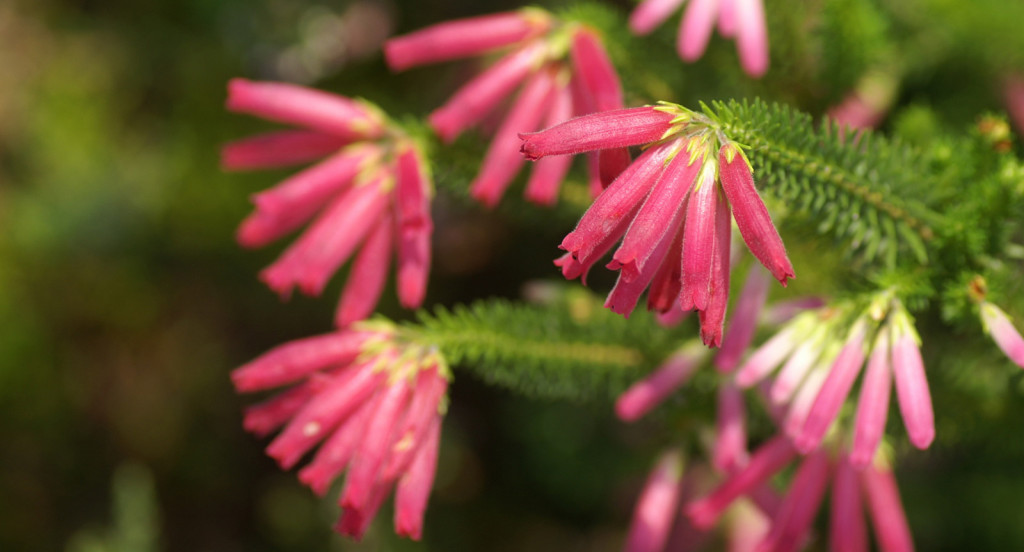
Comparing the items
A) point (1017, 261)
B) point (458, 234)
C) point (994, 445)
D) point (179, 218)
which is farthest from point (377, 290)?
point (179, 218)

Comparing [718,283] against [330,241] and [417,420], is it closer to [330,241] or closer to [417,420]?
[417,420]

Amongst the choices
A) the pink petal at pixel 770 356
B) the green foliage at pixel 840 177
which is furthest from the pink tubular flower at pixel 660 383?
the green foliage at pixel 840 177

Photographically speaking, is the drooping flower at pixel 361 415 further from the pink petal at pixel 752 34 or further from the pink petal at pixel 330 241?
the pink petal at pixel 752 34

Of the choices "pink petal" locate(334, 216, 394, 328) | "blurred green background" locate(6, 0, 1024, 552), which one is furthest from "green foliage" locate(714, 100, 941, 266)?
"blurred green background" locate(6, 0, 1024, 552)

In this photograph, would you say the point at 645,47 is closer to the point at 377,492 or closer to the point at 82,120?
the point at 377,492

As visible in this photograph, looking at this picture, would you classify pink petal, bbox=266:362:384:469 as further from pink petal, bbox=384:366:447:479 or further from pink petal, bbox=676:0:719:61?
pink petal, bbox=676:0:719:61
